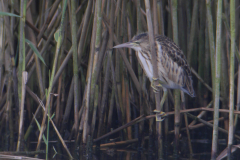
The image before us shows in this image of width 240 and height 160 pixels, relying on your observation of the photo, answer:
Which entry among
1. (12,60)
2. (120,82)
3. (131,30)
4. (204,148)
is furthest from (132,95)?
(12,60)

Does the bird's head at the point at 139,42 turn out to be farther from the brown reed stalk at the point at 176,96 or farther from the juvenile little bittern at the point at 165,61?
the brown reed stalk at the point at 176,96

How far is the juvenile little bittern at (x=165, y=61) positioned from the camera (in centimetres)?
264

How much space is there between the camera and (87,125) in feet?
8.52

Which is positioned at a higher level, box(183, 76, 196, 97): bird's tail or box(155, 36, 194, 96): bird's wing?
box(155, 36, 194, 96): bird's wing

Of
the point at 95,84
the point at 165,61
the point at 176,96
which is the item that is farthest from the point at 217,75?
the point at 95,84

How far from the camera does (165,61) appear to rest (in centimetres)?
276

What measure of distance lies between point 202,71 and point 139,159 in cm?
164

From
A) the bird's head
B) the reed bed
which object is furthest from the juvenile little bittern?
the reed bed

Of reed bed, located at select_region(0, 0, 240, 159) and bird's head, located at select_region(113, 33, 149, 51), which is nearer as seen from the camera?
reed bed, located at select_region(0, 0, 240, 159)

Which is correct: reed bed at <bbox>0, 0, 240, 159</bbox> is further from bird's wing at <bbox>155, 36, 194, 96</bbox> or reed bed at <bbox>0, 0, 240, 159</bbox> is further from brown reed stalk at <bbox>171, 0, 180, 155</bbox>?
bird's wing at <bbox>155, 36, 194, 96</bbox>

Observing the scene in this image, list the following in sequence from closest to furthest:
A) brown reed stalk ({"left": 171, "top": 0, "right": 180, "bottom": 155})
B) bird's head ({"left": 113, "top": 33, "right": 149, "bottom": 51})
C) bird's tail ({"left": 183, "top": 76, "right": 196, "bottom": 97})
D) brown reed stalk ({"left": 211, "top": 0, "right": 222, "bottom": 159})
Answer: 1. brown reed stalk ({"left": 211, "top": 0, "right": 222, "bottom": 159})
2. brown reed stalk ({"left": 171, "top": 0, "right": 180, "bottom": 155})
3. bird's head ({"left": 113, "top": 33, "right": 149, "bottom": 51})
4. bird's tail ({"left": 183, "top": 76, "right": 196, "bottom": 97})

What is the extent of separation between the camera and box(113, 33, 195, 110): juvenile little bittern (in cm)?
264

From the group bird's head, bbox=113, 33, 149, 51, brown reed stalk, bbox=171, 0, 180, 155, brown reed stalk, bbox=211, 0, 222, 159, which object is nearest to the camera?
brown reed stalk, bbox=211, 0, 222, 159

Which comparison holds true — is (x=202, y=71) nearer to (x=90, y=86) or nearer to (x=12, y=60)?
(x=90, y=86)
